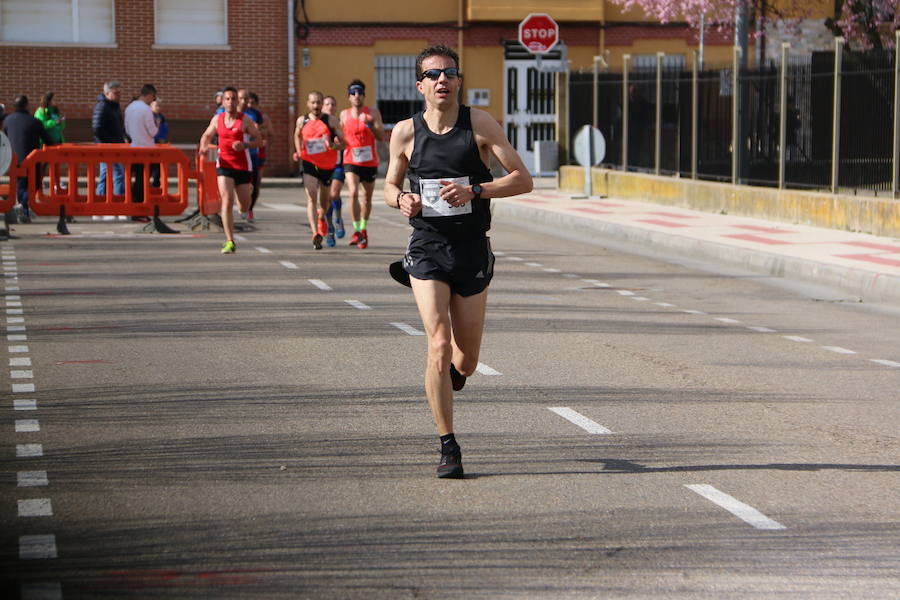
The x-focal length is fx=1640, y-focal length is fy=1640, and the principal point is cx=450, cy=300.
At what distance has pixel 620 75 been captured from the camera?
95.6 ft

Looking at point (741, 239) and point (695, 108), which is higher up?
point (695, 108)

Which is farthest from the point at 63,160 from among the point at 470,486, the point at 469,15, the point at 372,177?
the point at 469,15

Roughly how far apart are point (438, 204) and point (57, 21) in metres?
31.7

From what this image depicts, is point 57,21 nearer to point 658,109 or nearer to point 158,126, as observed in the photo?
point 158,126

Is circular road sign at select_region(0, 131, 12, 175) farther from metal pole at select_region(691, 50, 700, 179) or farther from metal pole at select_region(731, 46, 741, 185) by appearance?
metal pole at select_region(691, 50, 700, 179)

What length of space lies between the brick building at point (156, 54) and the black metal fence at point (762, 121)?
9569mm

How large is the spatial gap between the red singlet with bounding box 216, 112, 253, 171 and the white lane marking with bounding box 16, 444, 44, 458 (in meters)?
10.3

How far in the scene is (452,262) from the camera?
7.27m

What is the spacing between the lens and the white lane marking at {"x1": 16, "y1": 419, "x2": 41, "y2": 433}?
26.8ft

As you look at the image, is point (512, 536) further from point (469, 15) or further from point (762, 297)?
point (469, 15)

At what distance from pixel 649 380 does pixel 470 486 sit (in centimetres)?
317

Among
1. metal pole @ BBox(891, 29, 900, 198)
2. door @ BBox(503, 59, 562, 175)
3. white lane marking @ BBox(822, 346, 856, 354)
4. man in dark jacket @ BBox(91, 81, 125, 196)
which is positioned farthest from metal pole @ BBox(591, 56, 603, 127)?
white lane marking @ BBox(822, 346, 856, 354)

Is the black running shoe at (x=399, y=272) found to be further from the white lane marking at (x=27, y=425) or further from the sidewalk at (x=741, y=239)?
the sidewalk at (x=741, y=239)

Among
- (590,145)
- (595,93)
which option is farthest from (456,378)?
(595,93)
